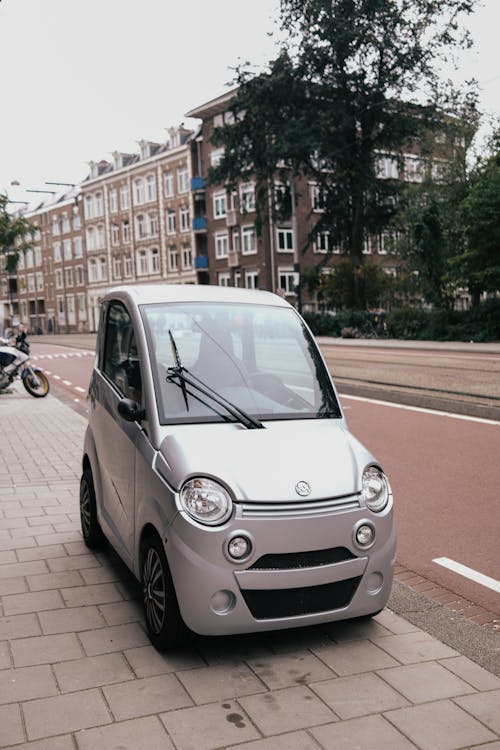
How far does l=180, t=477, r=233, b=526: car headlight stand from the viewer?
12.1 ft

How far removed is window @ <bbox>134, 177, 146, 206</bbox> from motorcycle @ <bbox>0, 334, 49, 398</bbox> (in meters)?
56.1

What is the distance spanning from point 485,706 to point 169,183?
218ft

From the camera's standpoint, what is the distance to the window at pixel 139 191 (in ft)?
234

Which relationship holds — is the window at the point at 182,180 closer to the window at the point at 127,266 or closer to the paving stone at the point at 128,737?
the window at the point at 127,266

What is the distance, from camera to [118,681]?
3580 millimetres

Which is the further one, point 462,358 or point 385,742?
point 462,358

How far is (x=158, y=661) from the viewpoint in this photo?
381 cm

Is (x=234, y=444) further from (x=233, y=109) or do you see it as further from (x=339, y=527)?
(x=233, y=109)

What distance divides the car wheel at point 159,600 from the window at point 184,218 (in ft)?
203

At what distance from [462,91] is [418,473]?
3388cm

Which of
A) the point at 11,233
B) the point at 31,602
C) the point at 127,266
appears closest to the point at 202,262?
the point at 127,266

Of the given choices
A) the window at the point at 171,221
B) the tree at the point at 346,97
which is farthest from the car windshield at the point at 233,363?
the window at the point at 171,221

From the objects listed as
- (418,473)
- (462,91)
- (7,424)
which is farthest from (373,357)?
(462,91)

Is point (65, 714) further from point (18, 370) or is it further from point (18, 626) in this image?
point (18, 370)
